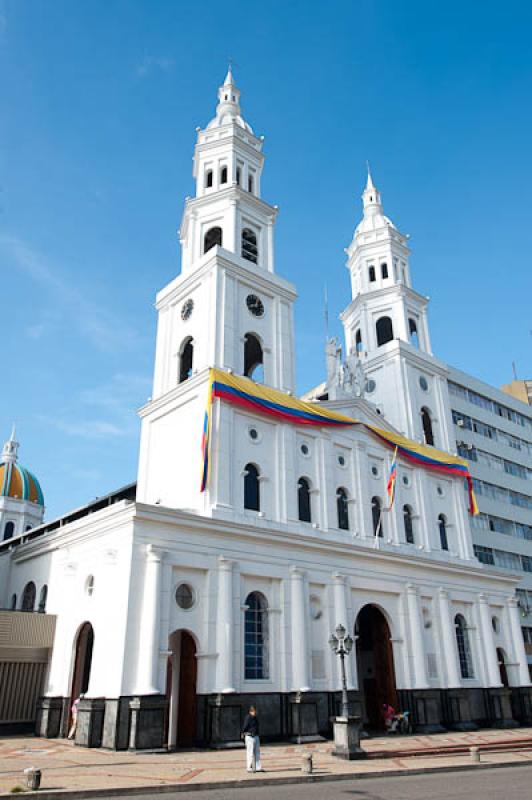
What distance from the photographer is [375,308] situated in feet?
155

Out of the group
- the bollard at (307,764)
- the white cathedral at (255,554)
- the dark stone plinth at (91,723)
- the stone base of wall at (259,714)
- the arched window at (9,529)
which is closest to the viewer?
the bollard at (307,764)

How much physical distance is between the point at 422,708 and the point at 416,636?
3212mm

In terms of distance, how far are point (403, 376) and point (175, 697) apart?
2485 centimetres

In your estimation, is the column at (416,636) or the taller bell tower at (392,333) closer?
the column at (416,636)

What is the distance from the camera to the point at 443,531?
130ft

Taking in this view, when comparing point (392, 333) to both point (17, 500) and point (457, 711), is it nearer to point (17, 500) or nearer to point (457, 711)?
point (457, 711)

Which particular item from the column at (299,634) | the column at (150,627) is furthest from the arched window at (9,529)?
the column at (150,627)

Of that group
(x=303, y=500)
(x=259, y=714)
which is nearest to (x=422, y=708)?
(x=259, y=714)

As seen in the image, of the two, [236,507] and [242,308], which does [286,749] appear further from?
[242,308]

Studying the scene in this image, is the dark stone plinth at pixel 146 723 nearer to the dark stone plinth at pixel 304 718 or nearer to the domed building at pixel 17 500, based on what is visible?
the dark stone plinth at pixel 304 718

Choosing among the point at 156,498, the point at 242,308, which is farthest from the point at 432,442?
the point at 156,498

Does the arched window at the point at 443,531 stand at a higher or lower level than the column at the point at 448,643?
higher

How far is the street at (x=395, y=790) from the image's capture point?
14062mm

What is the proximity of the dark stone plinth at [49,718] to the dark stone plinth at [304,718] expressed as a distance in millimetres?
9268
